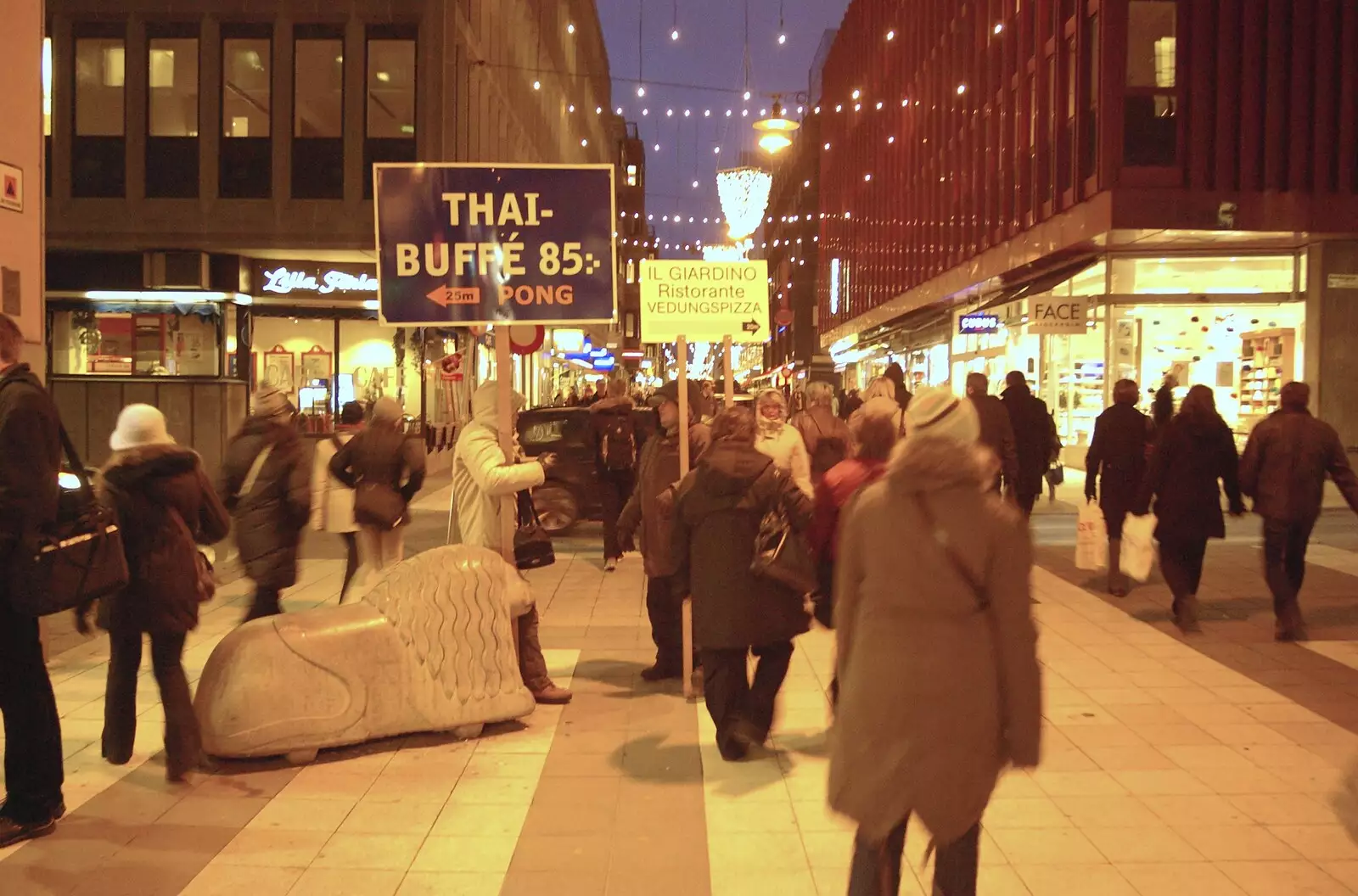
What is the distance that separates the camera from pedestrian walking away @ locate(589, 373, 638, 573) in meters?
12.6

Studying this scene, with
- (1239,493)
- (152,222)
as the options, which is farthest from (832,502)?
(152,222)

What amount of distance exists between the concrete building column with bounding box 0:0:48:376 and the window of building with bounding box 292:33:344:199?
14859 millimetres

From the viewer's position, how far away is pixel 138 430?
218 inches

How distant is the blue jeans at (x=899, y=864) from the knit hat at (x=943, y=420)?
3.55 ft

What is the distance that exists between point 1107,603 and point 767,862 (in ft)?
20.3

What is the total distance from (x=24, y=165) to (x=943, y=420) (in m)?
7.02

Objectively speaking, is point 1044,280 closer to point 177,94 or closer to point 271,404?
point 177,94

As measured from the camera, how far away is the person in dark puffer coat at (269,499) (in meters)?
7.27

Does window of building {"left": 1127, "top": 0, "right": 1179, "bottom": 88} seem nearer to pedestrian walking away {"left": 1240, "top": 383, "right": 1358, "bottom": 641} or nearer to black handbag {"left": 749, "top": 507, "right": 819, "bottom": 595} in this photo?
pedestrian walking away {"left": 1240, "top": 383, "right": 1358, "bottom": 641}

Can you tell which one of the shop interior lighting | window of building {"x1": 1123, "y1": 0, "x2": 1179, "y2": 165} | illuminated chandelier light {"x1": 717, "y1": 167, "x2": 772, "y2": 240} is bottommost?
the shop interior lighting

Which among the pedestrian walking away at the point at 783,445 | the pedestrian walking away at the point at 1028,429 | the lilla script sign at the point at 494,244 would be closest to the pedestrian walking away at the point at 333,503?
the lilla script sign at the point at 494,244

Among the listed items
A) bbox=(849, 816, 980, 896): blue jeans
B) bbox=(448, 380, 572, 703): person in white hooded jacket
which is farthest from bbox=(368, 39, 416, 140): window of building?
bbox=(849, 816, 980, 896): blue jeans

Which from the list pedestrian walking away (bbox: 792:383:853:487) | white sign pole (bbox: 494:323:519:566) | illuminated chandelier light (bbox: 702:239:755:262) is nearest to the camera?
white sign pole (bbox: 494:323:519:566)

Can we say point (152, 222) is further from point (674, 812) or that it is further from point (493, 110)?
point (674, 812)
